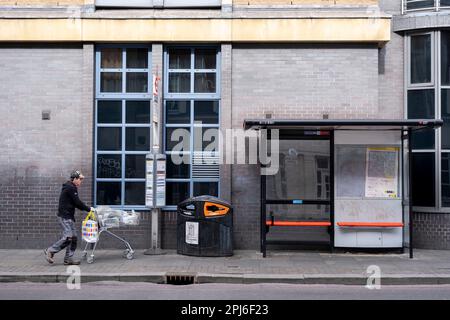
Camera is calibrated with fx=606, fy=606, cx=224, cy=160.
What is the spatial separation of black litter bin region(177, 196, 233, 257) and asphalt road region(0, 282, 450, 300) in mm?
2348

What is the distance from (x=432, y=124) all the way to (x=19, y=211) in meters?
9.26

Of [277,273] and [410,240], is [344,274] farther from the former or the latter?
[410,240]

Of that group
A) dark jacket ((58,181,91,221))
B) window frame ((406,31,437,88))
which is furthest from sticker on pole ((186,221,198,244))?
window frame ((406,31,437,88))

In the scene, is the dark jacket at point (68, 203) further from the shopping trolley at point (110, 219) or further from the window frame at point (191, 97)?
the window frame at point (191, 97)

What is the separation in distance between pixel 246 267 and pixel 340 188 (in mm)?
3046

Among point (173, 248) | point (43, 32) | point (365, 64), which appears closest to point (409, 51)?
point (365, 64)

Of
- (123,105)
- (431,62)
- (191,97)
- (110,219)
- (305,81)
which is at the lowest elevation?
(110,219)

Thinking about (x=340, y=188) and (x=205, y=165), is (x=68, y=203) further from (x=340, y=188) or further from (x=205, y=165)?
(x=340, y=188)

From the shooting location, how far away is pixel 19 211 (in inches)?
551

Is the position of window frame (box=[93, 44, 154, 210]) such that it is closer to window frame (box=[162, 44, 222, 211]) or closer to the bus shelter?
window frame (box=[162, 44, 222, 211])

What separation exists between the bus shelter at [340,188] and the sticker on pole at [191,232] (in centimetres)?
143

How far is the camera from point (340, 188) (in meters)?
13.3

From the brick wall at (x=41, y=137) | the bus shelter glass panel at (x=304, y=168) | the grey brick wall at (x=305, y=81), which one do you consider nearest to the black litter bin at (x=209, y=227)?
the bus shelter glass panel at (x=304, y=168)

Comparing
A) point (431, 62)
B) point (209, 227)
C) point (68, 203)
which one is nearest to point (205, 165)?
point (209, 227)
